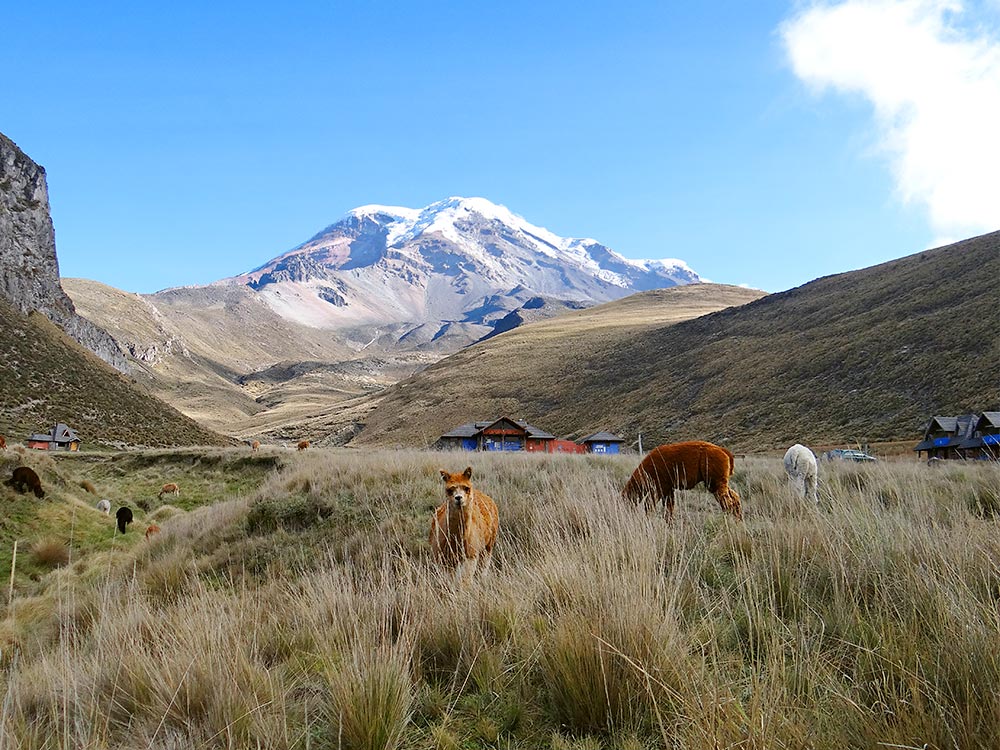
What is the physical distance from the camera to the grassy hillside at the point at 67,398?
43750mm

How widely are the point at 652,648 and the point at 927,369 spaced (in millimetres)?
61128

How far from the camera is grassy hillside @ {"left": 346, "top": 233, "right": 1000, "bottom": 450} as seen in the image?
51.2 metres

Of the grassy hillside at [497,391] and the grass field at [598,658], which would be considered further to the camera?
the grassy hillside at [497,391]

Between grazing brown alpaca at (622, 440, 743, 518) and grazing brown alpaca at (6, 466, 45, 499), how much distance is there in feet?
58.0

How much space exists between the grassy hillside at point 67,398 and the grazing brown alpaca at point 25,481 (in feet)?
90.3

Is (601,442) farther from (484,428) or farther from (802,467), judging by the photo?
(802,467)

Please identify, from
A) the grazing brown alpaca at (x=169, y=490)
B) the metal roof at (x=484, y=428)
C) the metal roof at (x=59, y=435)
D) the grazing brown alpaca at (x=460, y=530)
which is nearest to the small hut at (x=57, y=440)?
the metal roof at (x=59, y=435)

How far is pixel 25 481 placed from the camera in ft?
57.2

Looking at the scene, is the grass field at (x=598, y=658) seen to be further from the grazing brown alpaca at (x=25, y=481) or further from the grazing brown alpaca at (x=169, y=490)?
the grazing brown alpaca at (x=169, y=490)

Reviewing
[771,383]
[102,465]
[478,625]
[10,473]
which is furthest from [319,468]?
[771,383]

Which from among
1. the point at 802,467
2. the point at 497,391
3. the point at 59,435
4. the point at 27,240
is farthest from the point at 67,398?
the point at 497,391

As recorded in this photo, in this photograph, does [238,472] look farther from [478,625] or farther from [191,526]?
[478,625]

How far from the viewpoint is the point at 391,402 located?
124 metres

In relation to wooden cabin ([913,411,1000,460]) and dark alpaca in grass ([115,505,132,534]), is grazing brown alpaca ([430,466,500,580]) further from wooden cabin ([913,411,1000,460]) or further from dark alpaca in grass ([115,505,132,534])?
wooden cabin ([913,411,1000,460])
